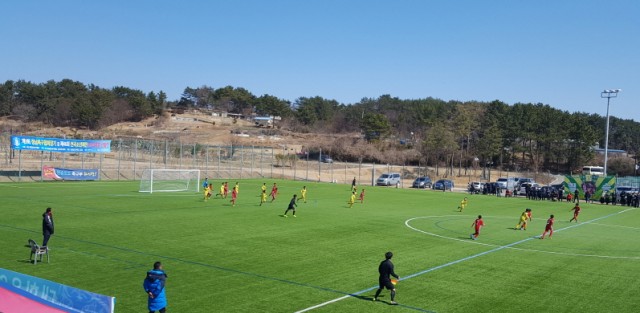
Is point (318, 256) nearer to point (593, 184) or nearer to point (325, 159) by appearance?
→ point (593, 184)

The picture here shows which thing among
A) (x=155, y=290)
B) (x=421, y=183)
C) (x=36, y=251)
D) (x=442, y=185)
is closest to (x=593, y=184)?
(x=442, y=185)

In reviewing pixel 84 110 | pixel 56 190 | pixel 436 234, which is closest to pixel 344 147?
pixel 84 110

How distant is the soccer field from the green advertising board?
75.2 feet

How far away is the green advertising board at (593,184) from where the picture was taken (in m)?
62.8

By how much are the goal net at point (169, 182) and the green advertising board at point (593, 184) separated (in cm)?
4544

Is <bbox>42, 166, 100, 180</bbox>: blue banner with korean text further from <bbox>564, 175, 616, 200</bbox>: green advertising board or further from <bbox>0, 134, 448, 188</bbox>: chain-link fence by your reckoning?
<bbox>564, 175, 616, 200</bbox>: green advertising board

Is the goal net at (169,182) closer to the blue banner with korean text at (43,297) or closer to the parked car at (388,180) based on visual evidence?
the parked car at (388,180)

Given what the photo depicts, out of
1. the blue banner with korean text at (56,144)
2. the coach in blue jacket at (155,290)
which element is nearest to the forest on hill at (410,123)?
the blue banner with korean text at (56,144)

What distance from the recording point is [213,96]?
640 ft

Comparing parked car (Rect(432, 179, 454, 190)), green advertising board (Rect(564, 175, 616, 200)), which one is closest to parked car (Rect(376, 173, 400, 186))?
parked car (Rect(432, 179, 454, 190))

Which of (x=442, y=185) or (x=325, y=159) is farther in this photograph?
(x=325, y=159)

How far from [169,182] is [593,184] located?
49408 mm

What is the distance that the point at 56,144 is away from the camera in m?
56.5

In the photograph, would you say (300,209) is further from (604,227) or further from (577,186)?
(577,186)
